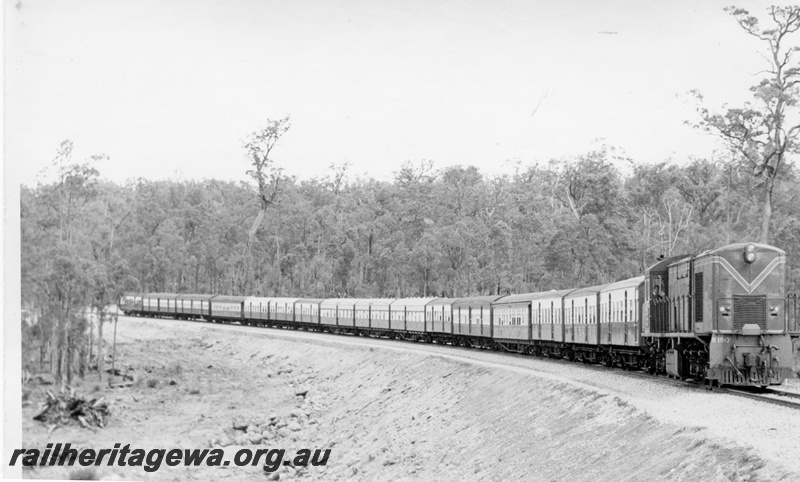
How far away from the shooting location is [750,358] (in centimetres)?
1588

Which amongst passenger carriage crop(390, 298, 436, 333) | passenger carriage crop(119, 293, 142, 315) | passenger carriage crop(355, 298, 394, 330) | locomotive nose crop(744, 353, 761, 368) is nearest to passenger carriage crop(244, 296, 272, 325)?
passenger carriage crop(355, 298, 394, 330)

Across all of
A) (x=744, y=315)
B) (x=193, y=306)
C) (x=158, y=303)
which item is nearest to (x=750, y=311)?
(x=744, y=315)

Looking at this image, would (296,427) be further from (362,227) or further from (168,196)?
(362,227)

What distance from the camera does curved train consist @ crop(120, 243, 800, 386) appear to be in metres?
16.0

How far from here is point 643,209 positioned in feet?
167

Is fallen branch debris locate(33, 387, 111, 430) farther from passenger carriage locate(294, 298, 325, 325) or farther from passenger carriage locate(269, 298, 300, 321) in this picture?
passenger carriage locate(269, 298, 300, 321)

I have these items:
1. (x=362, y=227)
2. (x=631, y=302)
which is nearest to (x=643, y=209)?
(x=362, y=227)

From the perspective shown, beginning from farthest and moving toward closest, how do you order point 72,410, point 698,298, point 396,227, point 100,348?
point 396,227 → point 100,348 → point 698,298 → point 72,410

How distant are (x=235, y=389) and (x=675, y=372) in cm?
1304

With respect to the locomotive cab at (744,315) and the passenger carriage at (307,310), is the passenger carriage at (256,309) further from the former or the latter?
the locomotive cab at (744,315)

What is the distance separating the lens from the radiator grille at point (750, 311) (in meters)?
16.2

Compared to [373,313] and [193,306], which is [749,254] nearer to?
[373,313]

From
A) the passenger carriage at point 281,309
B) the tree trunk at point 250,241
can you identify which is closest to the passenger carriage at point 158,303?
the tree trunk at point 250,241

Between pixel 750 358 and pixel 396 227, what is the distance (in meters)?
43.1
